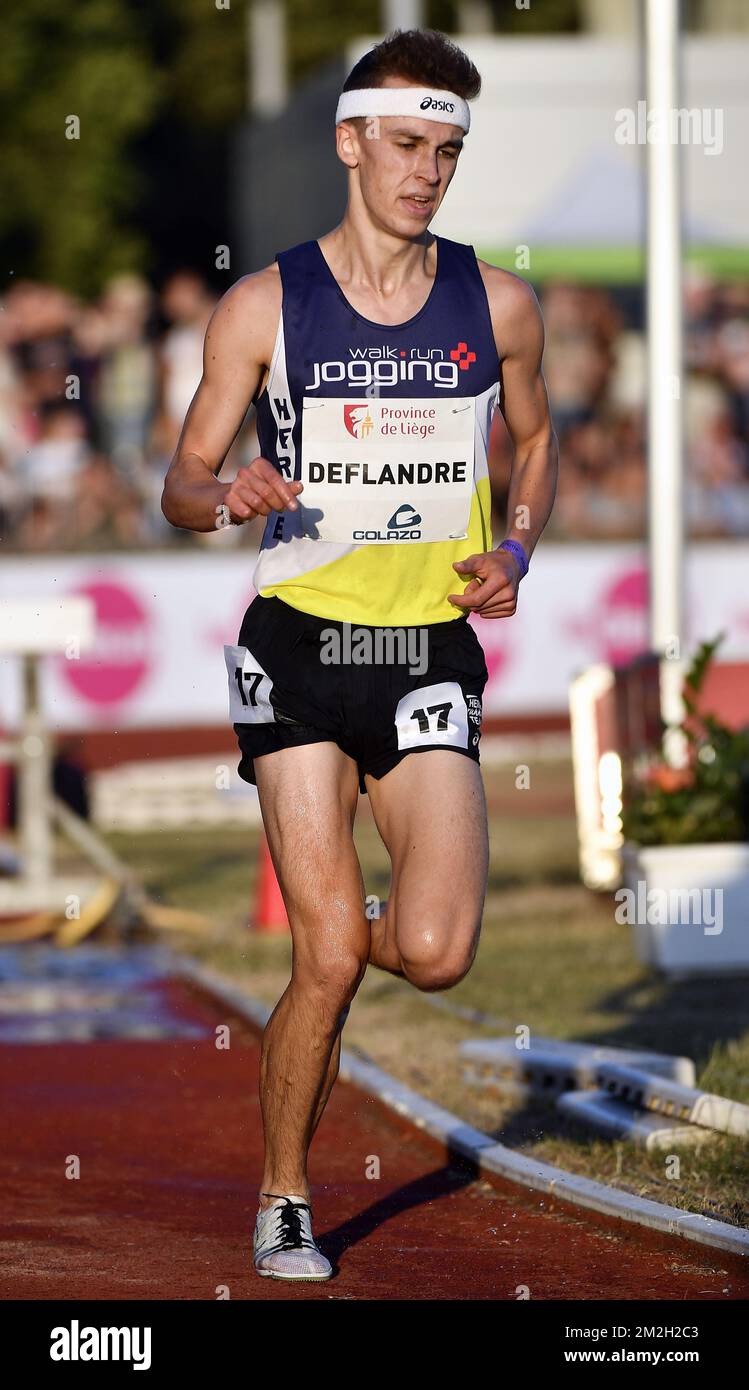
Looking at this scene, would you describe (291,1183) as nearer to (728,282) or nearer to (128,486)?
(128,486)

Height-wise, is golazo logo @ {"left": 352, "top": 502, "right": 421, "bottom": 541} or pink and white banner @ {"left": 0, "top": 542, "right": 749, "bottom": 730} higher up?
pink and white banner @ {"left": 0, "top": 542, "right": 749, "bottom": 730}

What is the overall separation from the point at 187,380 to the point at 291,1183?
15290 millimetres

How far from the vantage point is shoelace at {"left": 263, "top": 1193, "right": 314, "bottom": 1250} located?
204 inches

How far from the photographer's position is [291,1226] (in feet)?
17.1

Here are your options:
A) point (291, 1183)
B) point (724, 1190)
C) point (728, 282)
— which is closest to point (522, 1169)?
point (724, 1190)

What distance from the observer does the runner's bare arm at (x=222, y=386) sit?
5145mm

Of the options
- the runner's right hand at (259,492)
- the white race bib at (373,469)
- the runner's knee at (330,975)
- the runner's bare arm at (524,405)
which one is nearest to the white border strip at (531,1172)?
the runner's knee at (330,975)

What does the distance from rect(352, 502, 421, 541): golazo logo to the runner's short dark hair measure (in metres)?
0.95

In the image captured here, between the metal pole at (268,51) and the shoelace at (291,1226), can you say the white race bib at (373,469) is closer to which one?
the shoelace at (291,1226)
